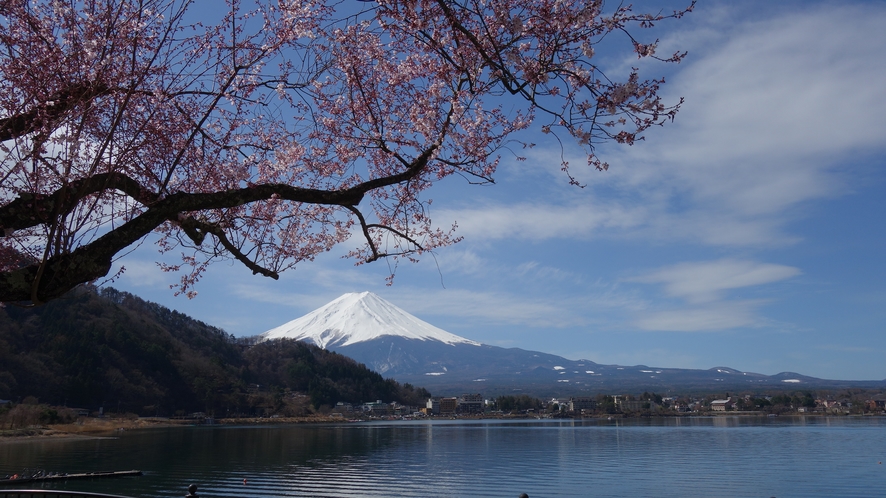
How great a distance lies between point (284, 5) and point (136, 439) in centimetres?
4384

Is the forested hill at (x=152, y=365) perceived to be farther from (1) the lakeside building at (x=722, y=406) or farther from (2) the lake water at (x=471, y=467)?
(1) the lakeside building at (x=722, y=406)

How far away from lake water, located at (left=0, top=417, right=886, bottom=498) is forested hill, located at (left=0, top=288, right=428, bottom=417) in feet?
35.0

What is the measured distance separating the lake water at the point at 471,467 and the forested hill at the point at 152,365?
10.7 metres

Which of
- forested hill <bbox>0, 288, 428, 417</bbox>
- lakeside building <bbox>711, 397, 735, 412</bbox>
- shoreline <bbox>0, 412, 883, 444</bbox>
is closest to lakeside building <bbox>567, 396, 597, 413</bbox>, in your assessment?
shoreline <bbox>0, 412, 883, 444</bbox>

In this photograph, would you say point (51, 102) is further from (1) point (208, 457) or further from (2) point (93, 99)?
(1) point (208, 457)

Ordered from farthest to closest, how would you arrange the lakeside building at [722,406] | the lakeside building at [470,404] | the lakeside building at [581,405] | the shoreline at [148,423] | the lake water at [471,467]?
the lakeside building at [470,404] → the lakeside building at [581,405] → the lakeside building at [722,406] → the shoreline at [148,423] → the lake water at [471,467]

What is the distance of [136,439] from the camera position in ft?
132

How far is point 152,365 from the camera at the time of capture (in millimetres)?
63438

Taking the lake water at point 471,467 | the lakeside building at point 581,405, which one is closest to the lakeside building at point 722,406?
the lakeside building at point 581,405

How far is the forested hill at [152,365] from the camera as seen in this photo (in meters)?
51.8

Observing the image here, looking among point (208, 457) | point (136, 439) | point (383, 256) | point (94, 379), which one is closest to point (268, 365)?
point (94, 379)

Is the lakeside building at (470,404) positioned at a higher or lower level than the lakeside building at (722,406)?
lower

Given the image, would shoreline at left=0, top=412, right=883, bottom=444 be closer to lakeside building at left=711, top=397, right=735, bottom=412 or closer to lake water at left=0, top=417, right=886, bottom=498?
lakeside building at left=711, top=397, right=735, bottom=412

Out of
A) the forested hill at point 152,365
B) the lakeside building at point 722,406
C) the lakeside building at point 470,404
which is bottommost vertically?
the lakeside building at point 470,404
